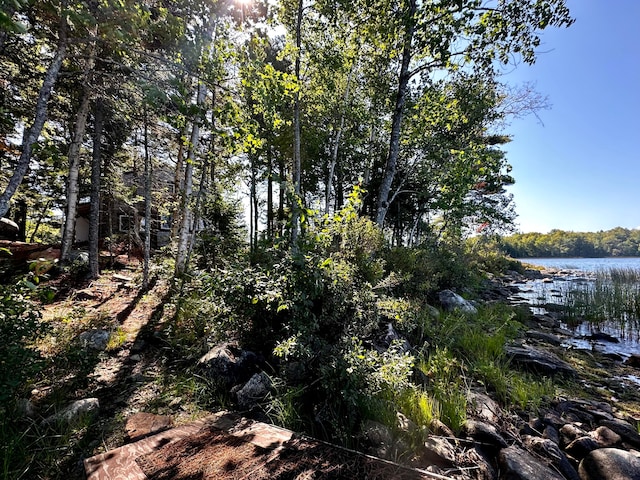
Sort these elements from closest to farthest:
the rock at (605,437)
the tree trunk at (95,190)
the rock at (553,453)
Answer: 1. the rock at (553,453)
2. the rock at (605,437)
3. the tree trunk at (95,190)

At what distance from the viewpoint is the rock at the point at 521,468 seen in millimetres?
2028

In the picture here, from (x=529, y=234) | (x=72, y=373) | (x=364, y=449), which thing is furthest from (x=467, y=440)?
(x=529, y=234)

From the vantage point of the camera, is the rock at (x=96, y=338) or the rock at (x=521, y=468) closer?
the rock at (x=521, y=468)

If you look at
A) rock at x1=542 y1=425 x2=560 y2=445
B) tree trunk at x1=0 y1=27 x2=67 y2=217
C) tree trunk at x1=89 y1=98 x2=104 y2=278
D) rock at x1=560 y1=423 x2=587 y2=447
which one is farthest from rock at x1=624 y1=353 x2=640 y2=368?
tree trunk at x1=89 y1=98 x2=104 y2=278

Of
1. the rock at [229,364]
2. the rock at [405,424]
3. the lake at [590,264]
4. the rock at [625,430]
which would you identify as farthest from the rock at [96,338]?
the lake at [590,264]

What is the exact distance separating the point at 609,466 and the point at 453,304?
18.3ft

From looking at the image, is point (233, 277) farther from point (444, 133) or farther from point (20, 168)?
point (444, 133)

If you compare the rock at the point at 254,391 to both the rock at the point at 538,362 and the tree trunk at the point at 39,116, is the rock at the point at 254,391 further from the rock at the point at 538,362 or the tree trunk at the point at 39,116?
the rock at the point at 538,362

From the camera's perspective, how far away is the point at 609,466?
2217mm

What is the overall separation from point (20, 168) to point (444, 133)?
1060 centimetres

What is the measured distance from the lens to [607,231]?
249 feet

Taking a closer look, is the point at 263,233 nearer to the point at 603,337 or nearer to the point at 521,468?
the point at 521,468

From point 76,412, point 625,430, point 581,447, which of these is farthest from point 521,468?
point 76,412

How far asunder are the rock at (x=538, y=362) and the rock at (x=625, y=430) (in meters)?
1.30
